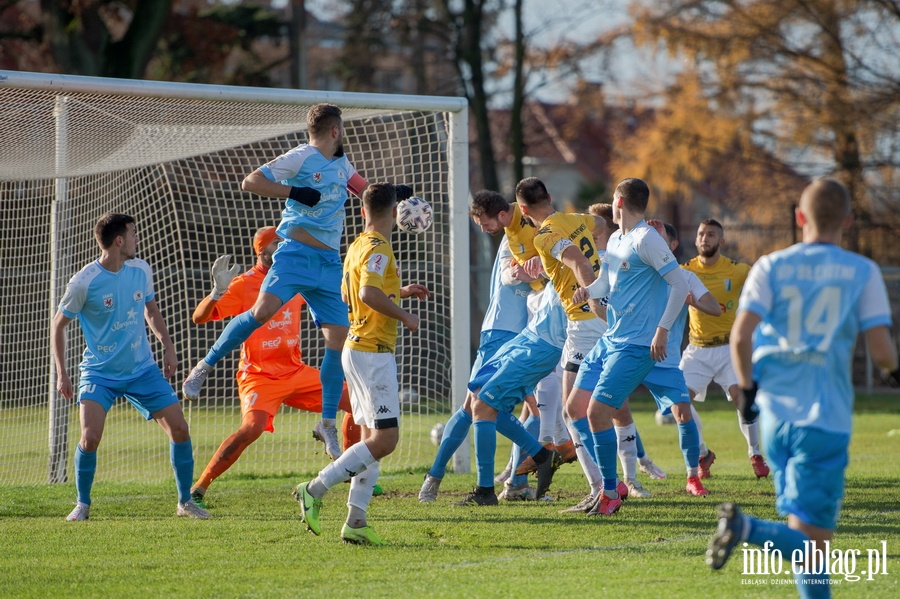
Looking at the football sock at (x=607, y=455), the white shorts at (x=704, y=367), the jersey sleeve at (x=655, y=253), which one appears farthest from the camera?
the white shorts at (x=704, y=367)

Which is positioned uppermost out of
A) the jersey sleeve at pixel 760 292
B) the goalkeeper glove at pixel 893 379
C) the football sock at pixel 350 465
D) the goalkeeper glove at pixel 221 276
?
the goalkeeper glove at pixel 221 276

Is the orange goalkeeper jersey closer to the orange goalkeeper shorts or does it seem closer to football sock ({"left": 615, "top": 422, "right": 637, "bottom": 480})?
the orange goalkeeper shorts

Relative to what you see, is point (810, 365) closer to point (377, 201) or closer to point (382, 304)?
point (382, 304)

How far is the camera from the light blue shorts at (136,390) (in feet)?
23.5

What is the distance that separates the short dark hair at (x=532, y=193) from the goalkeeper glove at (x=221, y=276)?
2.32 meters

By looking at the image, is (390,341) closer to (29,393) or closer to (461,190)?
(461,190)

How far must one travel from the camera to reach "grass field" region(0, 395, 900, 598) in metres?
4.85

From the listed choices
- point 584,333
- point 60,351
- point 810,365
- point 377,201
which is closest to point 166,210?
point 60,351

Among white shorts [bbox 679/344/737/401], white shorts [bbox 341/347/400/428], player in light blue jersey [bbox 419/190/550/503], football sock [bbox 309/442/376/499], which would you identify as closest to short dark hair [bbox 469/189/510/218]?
player in light blue jersey [bbox 419/190/550/503]

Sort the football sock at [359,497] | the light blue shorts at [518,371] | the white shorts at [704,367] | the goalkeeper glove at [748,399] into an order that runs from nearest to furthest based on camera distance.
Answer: the goalkeeper glove at [748,399] → the football sock at [359,497] → the light blue shorts at [518,371] → the white shorts at [704,367]

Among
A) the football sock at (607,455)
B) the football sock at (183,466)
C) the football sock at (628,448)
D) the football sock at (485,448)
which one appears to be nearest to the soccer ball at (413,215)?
the football sock at (485,448)

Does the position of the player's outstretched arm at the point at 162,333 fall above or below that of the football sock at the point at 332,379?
above

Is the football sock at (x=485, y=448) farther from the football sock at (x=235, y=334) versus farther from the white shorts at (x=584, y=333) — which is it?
the football sock at (x=235, y=334)

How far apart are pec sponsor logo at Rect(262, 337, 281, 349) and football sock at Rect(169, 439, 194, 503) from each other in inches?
52.9
